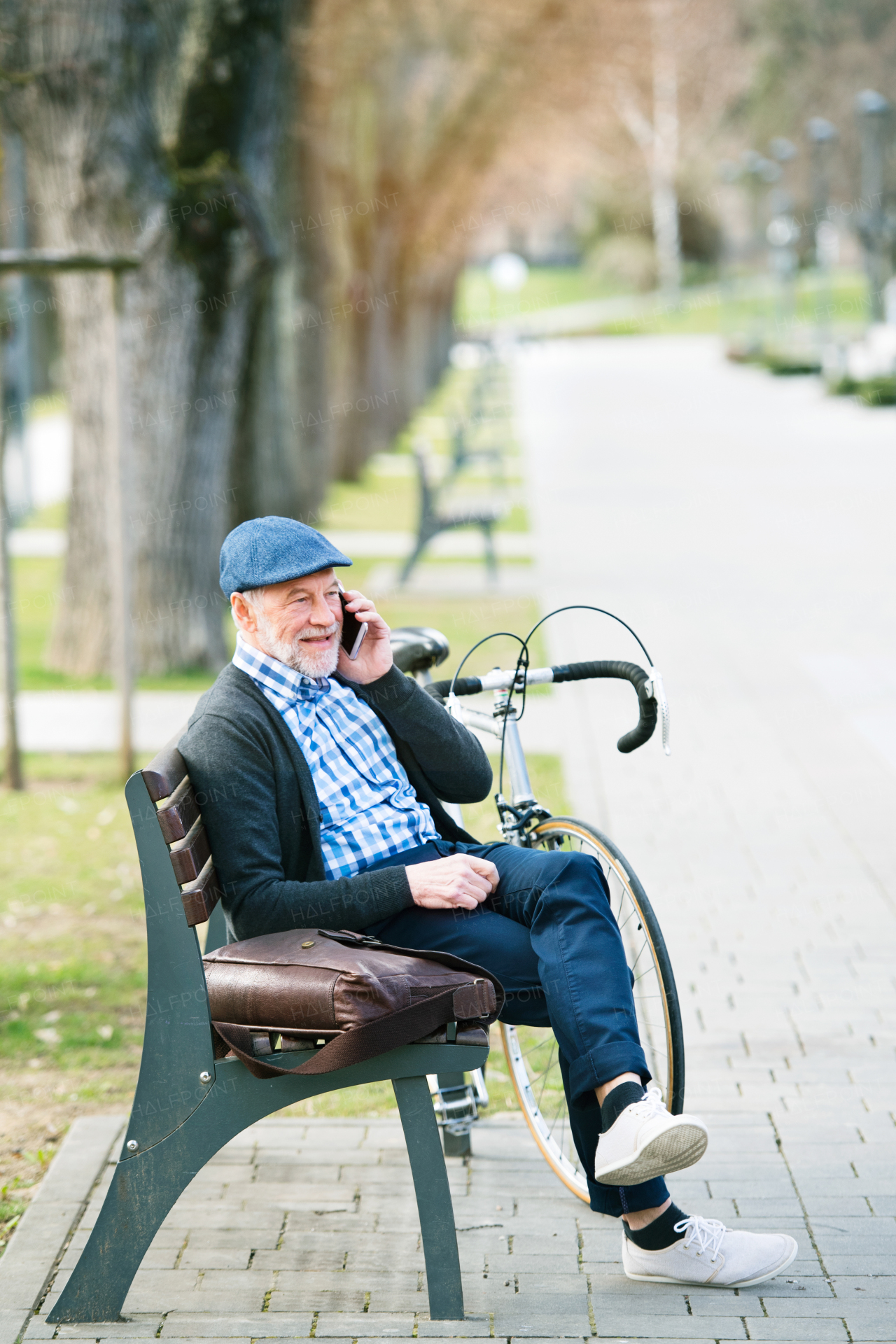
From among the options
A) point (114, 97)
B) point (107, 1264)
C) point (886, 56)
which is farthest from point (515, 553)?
point (886, 56)

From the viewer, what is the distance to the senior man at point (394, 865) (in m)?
3.16

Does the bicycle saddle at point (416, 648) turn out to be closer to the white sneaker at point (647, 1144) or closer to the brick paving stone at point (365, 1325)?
the white sneaker at point (647, 1144)

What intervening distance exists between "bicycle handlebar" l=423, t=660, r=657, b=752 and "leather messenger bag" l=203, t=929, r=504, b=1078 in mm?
610

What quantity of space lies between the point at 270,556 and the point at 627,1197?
147 centimetres

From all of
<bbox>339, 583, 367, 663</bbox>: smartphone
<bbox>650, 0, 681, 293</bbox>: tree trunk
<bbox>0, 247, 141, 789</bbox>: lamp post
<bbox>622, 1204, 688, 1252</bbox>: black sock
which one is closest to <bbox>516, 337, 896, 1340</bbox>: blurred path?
<bbox>622, 1204, 688, 1252</bbox>: black sock

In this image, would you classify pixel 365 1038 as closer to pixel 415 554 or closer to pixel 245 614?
pixel 245 614

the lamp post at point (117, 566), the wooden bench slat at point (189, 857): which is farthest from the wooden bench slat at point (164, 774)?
the lamp post at point (117, 566)

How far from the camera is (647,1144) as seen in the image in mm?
2994

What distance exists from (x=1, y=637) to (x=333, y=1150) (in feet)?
14.8

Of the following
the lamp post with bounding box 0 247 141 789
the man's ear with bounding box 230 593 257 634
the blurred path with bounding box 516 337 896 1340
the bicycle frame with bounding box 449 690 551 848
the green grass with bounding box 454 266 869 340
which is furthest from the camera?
the green grass with bounding box 454 266 869 340

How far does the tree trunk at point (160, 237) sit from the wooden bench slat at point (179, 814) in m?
6.20

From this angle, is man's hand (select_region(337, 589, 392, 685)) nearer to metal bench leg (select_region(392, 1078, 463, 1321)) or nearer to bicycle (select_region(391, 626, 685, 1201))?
bicycle (select_region(391, 626, 685, 1201))

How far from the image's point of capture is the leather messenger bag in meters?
3.01

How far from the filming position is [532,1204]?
368 cm
